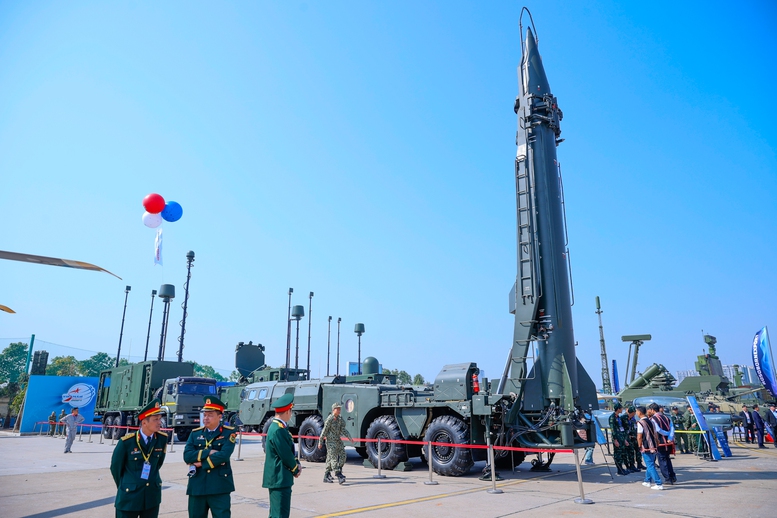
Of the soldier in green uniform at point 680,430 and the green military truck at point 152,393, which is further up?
the green military truck at point 152,393

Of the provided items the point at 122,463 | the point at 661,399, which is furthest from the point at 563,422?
the point at 661,399

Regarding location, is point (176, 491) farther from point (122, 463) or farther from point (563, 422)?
point (563, 422)

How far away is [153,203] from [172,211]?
54cm

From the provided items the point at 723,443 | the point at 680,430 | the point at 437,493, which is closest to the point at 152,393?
the point at 437,493

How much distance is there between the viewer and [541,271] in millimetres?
12328

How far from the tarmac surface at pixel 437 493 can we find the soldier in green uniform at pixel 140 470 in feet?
9.07

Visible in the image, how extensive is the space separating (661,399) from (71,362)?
6446 centimetres

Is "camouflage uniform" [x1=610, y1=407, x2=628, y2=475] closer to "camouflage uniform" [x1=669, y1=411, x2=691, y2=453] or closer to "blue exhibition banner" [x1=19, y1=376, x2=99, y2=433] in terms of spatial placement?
"camouflage uniform" [x1=669, y1=411, x2=691, y2=453]

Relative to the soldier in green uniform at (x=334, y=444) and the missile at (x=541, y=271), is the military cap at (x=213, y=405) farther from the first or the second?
the missile at (x=541, y=271)

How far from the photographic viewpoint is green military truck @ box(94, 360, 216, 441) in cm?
2067

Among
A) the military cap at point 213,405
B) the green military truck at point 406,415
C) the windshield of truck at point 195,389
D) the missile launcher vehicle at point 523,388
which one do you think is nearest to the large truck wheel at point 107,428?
the windshield of truck at point 195,389

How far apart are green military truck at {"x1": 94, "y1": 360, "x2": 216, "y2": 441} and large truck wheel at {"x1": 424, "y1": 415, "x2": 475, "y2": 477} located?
37.8ft

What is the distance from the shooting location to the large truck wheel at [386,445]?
11.8m

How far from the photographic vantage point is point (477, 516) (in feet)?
22.8
